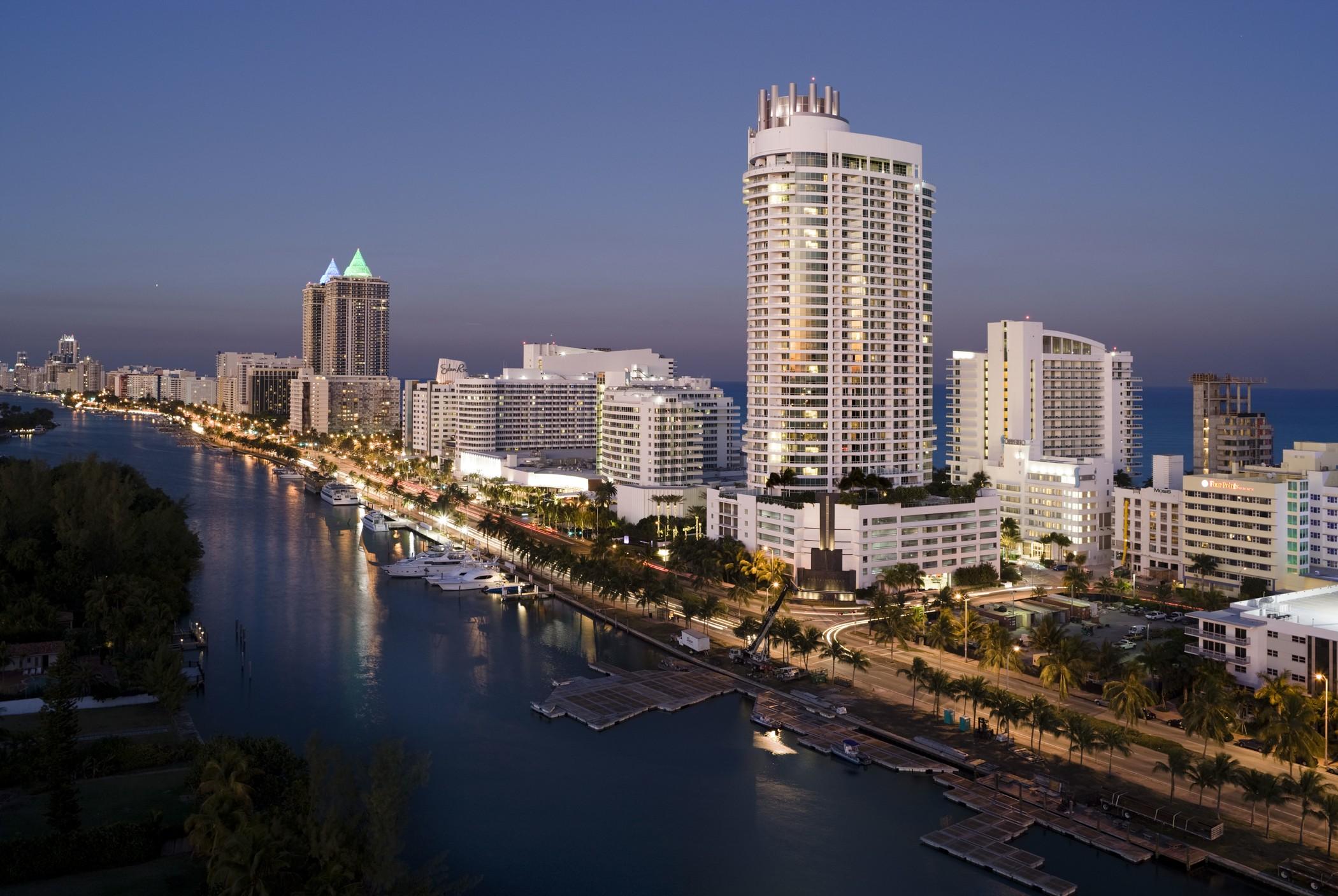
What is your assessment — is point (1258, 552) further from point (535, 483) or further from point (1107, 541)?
point (535, 483)

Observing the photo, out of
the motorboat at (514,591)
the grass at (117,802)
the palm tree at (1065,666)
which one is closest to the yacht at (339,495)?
the motorboat at (514,591)

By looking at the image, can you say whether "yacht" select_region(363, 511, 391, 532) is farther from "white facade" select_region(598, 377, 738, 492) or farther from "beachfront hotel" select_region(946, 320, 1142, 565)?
"beachfront hotel" select_region(946, 320, 1142, 565)

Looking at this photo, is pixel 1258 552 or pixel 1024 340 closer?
pixel 1258 552

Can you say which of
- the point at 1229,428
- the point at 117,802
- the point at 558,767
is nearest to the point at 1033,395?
the point at 1229,428

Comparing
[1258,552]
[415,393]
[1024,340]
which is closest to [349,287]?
[415,393]

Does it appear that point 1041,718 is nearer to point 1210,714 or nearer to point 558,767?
point 1210,714

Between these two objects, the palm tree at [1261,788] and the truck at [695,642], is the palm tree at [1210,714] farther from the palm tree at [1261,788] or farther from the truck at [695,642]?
the truck at [695,642]
